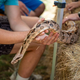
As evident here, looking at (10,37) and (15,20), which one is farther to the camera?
(15,20)

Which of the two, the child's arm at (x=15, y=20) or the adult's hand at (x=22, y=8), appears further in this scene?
the adult's hand at (x=22, y=8)

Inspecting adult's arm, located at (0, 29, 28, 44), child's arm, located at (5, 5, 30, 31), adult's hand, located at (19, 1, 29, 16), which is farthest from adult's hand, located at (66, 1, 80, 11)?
adult's arm, located at (0, 29, 28, 44)

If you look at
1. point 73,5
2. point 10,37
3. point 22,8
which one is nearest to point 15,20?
point 10,37

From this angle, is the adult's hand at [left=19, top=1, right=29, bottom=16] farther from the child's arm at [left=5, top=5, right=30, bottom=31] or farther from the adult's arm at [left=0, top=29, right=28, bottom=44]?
the adult's arm at [left=0, top=29, right=28, bottom=44]

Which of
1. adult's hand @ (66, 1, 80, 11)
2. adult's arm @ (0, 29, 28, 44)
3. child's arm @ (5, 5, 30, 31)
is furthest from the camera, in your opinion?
adult's hand @ (66, 1, 80, 11)

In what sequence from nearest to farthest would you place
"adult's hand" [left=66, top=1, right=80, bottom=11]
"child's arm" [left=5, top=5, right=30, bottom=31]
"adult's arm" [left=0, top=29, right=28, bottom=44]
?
"adult's arm" [left=0, top=29, right=28, bottom=44] → "child's arm" [left=5, top=5, right=30, bottom=31] → "adult's hand" [left=66, top=1, right=80, bottom=11]

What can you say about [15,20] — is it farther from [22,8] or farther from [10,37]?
[22,8]

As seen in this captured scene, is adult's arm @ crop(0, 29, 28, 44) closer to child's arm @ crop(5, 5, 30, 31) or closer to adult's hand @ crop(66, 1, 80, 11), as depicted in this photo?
child's arm @ crop(5, 5, 30, 31)

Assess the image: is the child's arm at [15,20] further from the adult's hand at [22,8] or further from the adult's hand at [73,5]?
the adult's hand at [73,5]

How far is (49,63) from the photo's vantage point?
192 cm

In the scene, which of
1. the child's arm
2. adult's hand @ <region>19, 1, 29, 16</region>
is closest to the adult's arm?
the child's arm

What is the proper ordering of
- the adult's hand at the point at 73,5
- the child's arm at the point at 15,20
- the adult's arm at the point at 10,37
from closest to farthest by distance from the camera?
the adult's arm at the point at 10,37, the child's arm at the point at 15,20, the adult's hand at the point at 73,5

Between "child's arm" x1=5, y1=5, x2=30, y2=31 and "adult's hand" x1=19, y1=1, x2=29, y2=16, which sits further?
"adult's hand" x1=19, y1=1, x2=29, y2=16

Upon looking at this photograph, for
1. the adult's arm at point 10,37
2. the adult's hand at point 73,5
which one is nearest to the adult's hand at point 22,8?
the adult's hand at point 73,5
